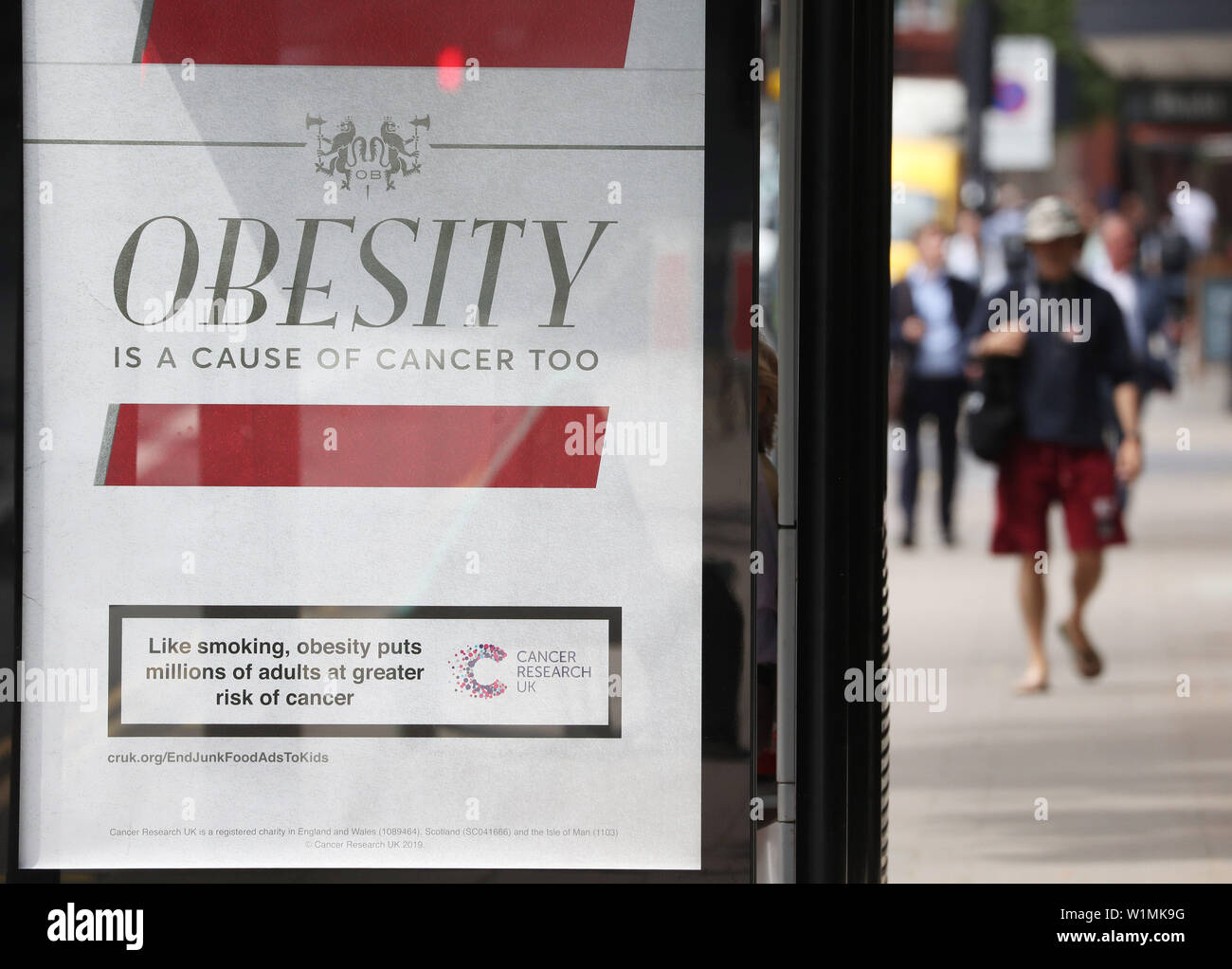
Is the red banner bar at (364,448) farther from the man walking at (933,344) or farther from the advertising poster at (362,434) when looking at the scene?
the man walking at (933,344)

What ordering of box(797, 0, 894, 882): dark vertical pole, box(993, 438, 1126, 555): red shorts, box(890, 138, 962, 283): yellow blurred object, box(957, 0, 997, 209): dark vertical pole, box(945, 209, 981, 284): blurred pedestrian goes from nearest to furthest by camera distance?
1. box(797, 0, 894, 882): dark vertical pole
2. box(993, 438, 1126, 555): red shorts
3. box(957, 0, 997, 209): dark vertical pole
4. box(945, 209, 981, 284): blurred pedestrian
5. box(890, 138, 962, 283): yellow blurred object

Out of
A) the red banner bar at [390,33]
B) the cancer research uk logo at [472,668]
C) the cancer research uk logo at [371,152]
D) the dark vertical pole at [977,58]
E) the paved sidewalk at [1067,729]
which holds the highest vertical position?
the dark vertical pole at [977,58]

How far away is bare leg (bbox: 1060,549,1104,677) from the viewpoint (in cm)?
660

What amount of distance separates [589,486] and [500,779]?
642 millimetres

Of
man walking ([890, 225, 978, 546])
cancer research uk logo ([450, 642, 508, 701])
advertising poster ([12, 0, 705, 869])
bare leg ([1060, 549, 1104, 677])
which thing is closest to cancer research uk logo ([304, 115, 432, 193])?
advertising poster ([12, 0, 705, 869])

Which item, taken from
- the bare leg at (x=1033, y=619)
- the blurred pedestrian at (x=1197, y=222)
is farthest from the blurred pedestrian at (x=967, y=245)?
the blurred pedestrian at (x=1197, y=222)

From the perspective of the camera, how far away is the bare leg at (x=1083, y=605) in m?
6.60

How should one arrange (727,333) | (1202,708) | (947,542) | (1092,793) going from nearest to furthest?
(727,333) → (1092,793) → (1202,708) → (947,542)

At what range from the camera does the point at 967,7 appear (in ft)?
42.5

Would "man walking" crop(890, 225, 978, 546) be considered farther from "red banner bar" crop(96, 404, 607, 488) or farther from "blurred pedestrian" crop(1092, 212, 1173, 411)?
"red banner bar" crop(96, 404, 607, 488)

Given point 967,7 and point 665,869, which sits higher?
point 967,7

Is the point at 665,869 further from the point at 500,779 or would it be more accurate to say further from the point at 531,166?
the point at 531,166

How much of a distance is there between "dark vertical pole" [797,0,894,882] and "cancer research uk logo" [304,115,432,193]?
80 cm
